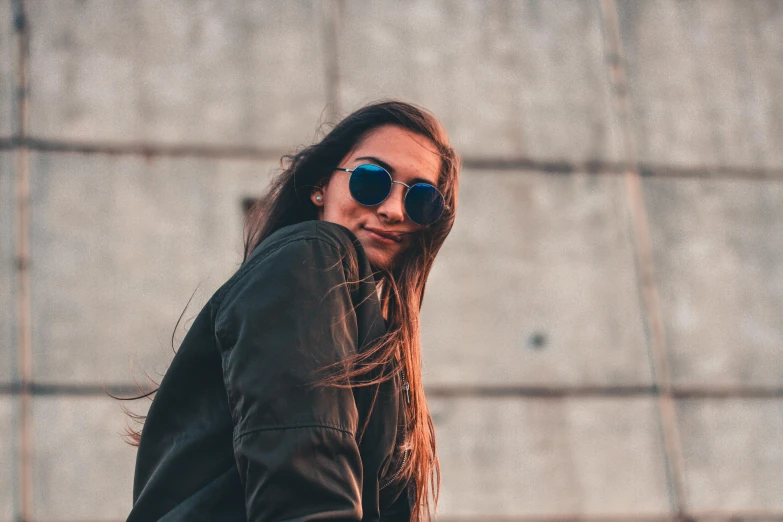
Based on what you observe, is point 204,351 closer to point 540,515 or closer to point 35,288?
point 35,288

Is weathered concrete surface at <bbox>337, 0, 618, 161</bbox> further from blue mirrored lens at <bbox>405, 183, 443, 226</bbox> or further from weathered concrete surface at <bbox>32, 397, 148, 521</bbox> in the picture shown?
blue mirrored lens at <bbox>405, 183, 443, 226</bbox>

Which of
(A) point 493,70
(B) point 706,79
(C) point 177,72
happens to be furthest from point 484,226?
(C) point 177,72

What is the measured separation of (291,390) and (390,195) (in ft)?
2.00

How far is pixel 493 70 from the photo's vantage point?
15.0ft

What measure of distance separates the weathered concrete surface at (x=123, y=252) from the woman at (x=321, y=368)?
2.10 m

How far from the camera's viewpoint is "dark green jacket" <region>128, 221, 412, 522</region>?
54.6 inches

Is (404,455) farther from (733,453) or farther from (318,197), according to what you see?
(733,453)

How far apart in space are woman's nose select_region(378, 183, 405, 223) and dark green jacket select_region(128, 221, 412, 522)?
0.19 meters

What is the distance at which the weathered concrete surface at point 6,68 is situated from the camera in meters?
4.08

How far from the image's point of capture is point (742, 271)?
4621 mm

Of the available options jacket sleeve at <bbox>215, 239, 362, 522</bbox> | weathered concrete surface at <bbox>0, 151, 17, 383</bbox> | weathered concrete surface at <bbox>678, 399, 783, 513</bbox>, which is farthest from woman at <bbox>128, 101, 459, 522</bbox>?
weathered concrete surface at <bbox>678, 399, 783, 513</bbox>

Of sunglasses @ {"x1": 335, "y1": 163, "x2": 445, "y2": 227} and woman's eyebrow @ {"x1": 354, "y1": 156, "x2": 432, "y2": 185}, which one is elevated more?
woman's eyebrow @ {"x1": 354, "y1": 156, "x2": 432, "y2": 185}

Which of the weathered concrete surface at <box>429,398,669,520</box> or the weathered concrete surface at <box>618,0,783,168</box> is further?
the weathered concrete surface at <box>618,0,783,168</box>

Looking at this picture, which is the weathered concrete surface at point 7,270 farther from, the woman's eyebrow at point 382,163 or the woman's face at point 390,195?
the woman's eyebrow at point 382,163
